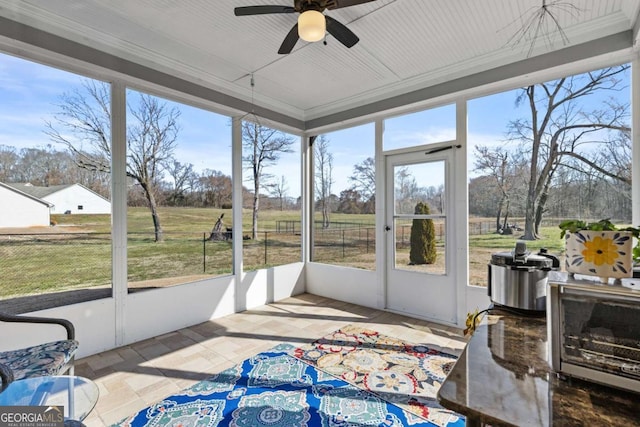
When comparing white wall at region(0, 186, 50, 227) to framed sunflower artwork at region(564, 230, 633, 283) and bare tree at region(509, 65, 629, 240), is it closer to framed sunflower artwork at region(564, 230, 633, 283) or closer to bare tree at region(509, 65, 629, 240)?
framed sunflower artwork at region(564, 230, 633, 283)

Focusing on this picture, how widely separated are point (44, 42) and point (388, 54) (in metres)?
3.06

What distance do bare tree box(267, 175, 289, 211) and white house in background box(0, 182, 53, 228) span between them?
2562 millimetres

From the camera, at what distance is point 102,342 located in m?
2.90

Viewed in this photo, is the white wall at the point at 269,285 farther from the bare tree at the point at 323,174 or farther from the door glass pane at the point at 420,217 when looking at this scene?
the door glass pane at the point at 420,217

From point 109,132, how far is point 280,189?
2326 millimetres

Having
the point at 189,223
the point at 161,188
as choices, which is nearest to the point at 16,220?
the point at 161,188

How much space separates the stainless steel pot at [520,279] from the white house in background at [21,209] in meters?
3.58

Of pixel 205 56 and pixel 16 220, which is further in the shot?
pixel 205 56

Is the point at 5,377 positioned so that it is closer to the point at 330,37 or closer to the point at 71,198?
the point at 71,198

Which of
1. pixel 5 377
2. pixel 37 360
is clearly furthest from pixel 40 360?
pixel 5 377

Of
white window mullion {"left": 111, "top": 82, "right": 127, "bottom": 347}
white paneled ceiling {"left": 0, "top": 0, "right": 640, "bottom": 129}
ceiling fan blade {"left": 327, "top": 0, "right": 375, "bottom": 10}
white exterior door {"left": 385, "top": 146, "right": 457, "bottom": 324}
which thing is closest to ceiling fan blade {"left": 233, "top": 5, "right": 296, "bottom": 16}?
ceiling fan blade {"left": 327, "top": 0, "right": 375, "bottom": 10}

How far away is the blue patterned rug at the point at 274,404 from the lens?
1938 millimetres

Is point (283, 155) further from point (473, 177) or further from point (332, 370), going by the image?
point (332, 370)

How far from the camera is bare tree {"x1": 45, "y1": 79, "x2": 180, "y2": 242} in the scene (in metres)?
2.82
